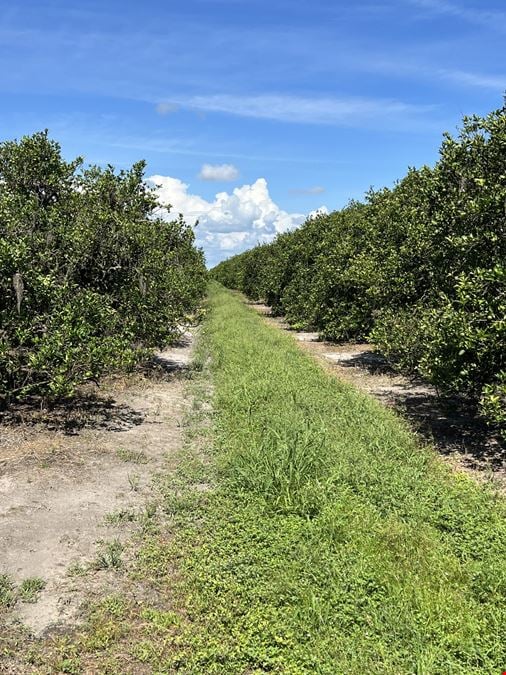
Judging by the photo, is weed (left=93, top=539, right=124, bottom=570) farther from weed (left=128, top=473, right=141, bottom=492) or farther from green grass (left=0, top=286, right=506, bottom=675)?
weed (left=128, top=473, right=141, bottom=492)

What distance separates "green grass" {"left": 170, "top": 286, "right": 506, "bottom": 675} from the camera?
3.69 meters

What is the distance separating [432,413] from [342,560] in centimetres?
631

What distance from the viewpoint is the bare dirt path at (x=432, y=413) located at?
7.81 metres

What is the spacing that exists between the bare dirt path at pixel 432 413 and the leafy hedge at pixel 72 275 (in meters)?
4.83

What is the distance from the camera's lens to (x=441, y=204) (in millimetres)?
9344

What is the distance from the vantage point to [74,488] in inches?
261

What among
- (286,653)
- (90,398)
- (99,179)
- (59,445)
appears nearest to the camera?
(286,653)

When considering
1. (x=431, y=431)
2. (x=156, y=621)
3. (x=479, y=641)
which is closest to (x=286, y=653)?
(x=156, y=621)

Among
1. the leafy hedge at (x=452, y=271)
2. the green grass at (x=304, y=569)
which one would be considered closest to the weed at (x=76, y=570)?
the green grass at (x=304, y=569)

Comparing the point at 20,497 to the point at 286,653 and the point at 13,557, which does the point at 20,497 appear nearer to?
the point at 13,557

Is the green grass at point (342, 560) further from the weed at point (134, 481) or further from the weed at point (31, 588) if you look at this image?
the weed at point (31, 588)

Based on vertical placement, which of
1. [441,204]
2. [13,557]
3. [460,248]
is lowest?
[13,557]

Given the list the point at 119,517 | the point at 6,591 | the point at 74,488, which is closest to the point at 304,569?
the point at 119,517

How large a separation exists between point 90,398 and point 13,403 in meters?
1.43
